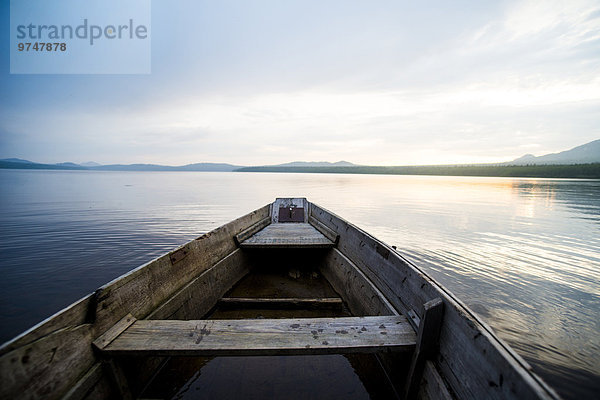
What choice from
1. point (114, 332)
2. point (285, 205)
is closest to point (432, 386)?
point (114, 332)

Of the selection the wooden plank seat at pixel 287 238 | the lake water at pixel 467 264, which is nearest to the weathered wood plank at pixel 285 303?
the wooden plank seat at pixel 287 238

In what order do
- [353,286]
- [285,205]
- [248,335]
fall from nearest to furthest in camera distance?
[248,335] → [353,286] → [285,205]

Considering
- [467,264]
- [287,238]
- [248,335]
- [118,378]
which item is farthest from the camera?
[467,264]

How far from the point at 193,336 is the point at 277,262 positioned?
417cm

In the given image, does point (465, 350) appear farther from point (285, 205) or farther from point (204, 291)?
point (285, 205)

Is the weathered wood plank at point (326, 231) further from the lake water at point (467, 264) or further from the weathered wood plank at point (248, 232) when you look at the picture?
the lake water at point (467, 264)

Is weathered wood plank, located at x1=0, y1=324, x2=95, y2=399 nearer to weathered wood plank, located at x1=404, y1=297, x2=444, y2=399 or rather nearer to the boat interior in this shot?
the boat interior

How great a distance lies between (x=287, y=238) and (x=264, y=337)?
3.86m

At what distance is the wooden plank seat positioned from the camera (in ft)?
18.0

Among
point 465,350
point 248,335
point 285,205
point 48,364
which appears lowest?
point 248,335

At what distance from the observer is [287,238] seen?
609 cm

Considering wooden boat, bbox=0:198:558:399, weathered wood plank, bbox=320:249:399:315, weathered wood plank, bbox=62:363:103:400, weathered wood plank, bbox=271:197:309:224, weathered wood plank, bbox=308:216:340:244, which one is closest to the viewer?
wooden boat, bbox=0:198:558:399

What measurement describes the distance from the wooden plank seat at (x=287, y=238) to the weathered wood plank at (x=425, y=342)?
134 inches

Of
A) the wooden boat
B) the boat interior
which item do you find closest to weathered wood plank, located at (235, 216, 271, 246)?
the boat interior
